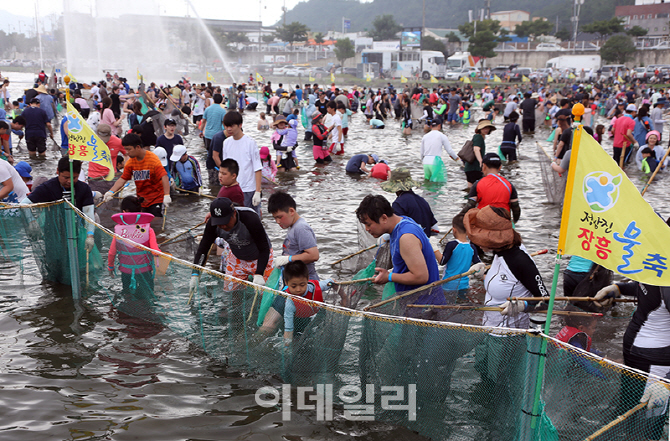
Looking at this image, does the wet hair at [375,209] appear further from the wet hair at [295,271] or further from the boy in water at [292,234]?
the boy in water at [292,234]

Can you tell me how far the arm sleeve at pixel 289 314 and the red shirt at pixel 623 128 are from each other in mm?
13350

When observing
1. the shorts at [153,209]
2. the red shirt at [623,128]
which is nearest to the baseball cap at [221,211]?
the shorts at [153,209]

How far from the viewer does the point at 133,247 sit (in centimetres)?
555

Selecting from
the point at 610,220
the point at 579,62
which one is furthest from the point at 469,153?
the point at 579,62

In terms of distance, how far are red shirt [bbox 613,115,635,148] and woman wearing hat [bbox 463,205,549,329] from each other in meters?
12.4

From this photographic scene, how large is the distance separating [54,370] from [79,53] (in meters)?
55.1

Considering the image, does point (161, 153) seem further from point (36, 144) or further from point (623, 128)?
point (623, 128)

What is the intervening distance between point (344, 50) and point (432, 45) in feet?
71.2

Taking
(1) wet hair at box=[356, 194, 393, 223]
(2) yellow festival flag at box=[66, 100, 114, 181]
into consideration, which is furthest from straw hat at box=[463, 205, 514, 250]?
(2) yellow festival flag at box=[66, 100, 114, 181]

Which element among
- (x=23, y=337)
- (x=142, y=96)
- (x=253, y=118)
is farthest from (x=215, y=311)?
(x=253, y=118)

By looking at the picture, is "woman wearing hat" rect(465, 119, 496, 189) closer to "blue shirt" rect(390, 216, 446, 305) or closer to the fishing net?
the fishing net

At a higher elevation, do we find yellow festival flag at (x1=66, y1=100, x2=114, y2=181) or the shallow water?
yellow festival flag at (x1=66, y1=100, x2=114, y2=181)

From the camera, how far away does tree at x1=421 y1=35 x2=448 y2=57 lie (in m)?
115

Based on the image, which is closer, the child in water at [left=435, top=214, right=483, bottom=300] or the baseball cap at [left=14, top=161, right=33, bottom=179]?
the child in water at [left=435, top=214, right=483, bottom=300]
